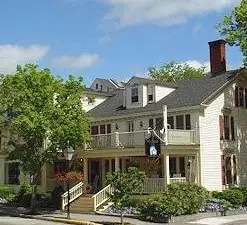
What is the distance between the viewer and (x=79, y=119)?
33.8 m

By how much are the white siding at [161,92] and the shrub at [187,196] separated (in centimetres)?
962

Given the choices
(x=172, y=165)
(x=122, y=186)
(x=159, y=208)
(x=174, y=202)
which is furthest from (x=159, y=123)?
(x=122, y=186)

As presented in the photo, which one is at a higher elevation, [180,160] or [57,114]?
[57,114]

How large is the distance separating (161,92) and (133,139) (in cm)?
544

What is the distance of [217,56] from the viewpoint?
41562 mm

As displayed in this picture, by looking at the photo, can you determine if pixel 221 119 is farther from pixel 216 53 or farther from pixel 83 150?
pixel 83 150

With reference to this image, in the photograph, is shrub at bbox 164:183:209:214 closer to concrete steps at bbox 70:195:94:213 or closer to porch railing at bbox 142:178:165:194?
porch railing at bbox 142:178:165:194

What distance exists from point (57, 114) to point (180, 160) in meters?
9.14

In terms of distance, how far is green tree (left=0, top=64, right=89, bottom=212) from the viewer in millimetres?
32875

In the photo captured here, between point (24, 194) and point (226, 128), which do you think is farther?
point (24, 194)

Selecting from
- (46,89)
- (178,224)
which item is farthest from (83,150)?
(178,224)

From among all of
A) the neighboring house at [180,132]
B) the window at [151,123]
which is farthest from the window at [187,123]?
the window at [151,123]

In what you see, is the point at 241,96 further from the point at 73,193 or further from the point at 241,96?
the point at 73,193

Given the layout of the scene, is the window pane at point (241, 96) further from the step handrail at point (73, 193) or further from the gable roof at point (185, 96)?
the step handrail at point (73, 193)
